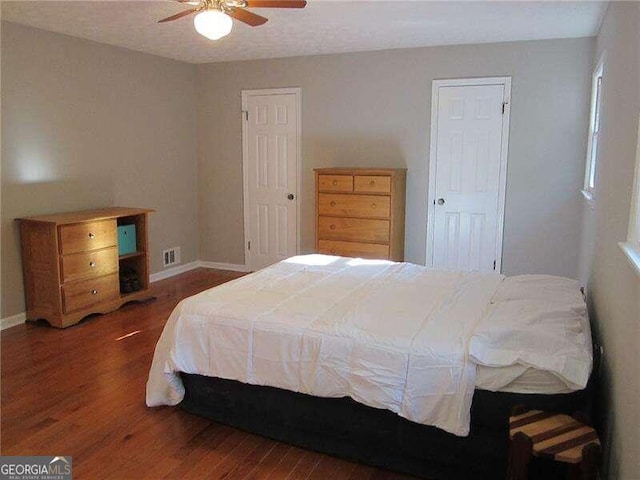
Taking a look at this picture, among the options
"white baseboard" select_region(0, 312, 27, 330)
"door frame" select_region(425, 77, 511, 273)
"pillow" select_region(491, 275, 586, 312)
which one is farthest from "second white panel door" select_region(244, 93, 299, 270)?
"pillow" select_region(491, 275, 586, 312)

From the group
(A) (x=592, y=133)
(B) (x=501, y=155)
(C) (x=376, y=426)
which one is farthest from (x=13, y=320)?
(A) (x=592, y=133)

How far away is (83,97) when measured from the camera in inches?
181

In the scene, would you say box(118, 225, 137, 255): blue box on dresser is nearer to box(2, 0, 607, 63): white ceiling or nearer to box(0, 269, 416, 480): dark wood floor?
box(0, 269, 416, 480): dark wood floor

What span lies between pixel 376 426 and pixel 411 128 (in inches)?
135

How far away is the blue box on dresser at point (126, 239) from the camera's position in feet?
15.1

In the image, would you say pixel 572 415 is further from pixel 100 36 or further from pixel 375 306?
pixel 100 36

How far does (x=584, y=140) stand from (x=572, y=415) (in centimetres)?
324

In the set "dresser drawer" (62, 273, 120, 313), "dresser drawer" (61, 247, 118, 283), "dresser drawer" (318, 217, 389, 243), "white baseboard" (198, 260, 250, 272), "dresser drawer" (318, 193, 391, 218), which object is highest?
"dresser drawer" (318, 193, 391, 218)

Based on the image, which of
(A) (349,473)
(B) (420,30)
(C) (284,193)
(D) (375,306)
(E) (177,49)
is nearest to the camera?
(A) (349,473)

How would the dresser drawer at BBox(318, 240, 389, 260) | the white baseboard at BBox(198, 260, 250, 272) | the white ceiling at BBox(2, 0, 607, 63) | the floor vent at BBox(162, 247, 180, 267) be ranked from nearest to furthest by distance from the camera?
1. the white ceiling at BBox(2, 0, 607, 63)
2. the dresser drawer at BBox(318, 240, 389, 260)
3. the floor vent at BBox(162, 247, 180, 267)
4. the white baseboard at BBox(198, 260, 250, 272)

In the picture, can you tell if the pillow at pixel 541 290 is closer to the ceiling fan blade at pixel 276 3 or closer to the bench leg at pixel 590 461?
the bench leg at pixel 590 461

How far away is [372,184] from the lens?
15.4 feet

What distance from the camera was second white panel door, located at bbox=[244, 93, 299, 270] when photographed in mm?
5582

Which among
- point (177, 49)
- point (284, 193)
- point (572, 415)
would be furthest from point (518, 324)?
point (177, 49)
